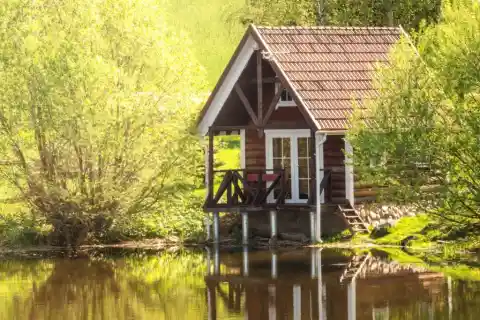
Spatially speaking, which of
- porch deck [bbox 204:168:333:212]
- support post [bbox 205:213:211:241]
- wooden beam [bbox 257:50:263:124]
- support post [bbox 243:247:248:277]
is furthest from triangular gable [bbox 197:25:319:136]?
support post [bbox 243:247:248:277]

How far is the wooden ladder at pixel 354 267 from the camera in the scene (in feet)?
87.4

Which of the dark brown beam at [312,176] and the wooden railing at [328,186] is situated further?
the wooden railing at [328,186]

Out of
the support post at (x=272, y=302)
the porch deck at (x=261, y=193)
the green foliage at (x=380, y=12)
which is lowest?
the support post at (x=272, y=302)

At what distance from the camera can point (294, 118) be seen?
3684 centimetres

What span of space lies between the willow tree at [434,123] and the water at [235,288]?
1905 mm

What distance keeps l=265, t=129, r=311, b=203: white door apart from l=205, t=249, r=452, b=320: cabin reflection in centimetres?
429

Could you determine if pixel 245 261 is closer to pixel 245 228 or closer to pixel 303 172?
pixel 245 228

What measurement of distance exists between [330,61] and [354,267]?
30.8ft

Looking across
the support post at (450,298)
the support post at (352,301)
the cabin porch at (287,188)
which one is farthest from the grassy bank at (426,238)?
the support post at (352,301)

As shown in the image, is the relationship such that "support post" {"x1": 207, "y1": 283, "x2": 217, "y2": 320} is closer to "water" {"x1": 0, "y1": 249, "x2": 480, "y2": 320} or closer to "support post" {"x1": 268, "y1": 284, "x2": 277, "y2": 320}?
"water" {"x1": 0, "y1": 249, "x2": 480, "y2": 320}

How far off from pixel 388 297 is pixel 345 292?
117 centimetres

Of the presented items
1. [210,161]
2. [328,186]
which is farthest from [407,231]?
[210,161]

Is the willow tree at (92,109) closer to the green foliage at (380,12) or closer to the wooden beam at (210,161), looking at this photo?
the wooden beam at (210,161)

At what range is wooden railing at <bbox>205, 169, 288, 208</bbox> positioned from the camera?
35812 millimetres
